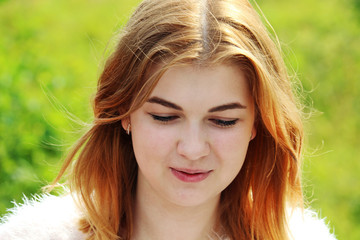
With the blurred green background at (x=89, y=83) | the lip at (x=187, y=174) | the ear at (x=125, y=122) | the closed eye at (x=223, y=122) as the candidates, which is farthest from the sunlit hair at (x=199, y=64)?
the blurred green background at (x=89, y=83)

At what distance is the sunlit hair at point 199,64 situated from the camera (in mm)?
2408

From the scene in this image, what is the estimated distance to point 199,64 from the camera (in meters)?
2.35

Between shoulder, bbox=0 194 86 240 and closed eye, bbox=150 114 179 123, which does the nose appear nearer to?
closed eye, bbox=150 114 179 123

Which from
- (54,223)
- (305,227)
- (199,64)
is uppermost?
(199,64)

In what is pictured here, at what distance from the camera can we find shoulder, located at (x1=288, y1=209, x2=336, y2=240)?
2824mm

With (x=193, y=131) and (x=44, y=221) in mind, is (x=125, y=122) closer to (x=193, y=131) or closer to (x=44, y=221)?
(x=193, y=131)

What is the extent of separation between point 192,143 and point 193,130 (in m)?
0.04

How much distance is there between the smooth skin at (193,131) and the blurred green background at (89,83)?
60cm

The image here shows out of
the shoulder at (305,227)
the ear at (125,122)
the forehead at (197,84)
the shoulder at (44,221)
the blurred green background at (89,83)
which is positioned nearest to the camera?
the forehead at (197,84)

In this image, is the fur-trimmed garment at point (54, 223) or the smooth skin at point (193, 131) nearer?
the smooth skin at point (193, 131)

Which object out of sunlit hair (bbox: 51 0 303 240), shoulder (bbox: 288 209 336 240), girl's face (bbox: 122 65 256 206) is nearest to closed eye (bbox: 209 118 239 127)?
girl's face (bbox: 122 65 256 206)

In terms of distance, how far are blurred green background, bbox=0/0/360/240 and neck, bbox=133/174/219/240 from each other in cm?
65

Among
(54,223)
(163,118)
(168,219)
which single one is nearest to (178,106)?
(163,118)

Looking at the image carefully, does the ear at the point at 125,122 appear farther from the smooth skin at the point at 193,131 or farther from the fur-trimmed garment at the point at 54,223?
the fur-trimmed garment at the point at 54,223
